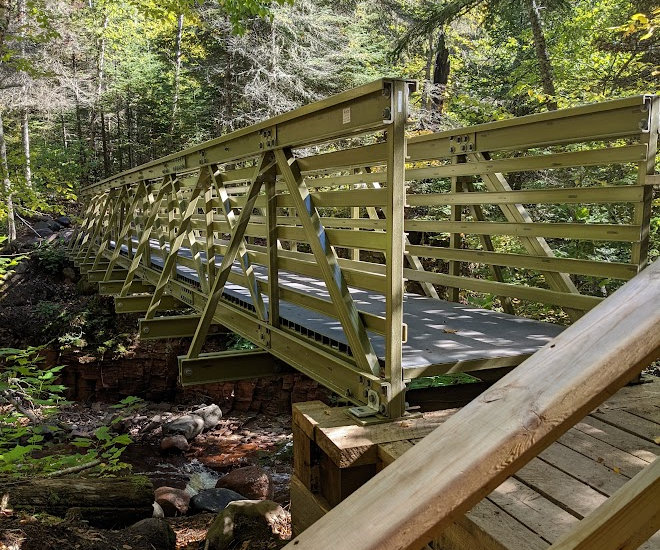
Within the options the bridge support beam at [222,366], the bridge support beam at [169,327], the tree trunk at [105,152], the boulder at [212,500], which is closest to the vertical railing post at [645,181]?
the bridge support beam at [222,366]

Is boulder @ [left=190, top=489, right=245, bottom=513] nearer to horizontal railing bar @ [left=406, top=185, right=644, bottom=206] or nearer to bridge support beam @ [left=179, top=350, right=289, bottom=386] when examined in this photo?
bridge support beam @ [left=179, top=350, right=289, bottom=386]

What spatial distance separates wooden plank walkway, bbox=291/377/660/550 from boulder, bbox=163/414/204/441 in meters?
7.35

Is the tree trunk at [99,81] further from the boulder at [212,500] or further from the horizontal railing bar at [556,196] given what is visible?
the horizontal railing bar at [556,196]

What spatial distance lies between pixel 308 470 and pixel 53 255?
14.9m

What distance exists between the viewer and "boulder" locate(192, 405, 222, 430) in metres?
10.8

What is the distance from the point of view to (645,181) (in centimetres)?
346

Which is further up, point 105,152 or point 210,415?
point 105,152

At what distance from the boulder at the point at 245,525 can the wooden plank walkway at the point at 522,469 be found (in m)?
1.55

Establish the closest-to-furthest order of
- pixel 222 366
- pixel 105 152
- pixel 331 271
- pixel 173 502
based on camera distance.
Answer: pixel 331 271 < pixel 222 366 < pixel 173 502 < pixel 105 152

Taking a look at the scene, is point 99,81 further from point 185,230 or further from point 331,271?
point 331,271

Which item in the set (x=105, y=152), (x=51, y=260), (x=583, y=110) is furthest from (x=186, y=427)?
(x=105, y=152)

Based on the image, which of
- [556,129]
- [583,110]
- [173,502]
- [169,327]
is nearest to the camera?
[583,110]

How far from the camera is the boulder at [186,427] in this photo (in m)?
10.1

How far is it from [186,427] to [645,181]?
8.58 metres
